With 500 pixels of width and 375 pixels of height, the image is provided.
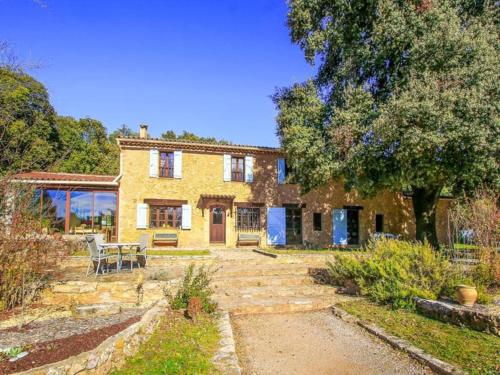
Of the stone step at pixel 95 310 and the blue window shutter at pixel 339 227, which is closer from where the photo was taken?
the stone step at pixel 95 310

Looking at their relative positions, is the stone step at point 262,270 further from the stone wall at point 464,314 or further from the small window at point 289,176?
the small window at point 289,176

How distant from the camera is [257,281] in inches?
351

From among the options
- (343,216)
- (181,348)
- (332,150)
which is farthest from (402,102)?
(181,348)

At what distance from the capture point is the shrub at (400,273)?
6758mm

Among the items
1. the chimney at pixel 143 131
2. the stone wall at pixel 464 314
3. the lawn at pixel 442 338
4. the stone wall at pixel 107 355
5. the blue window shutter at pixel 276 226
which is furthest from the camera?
the chimney at pixel 143 131

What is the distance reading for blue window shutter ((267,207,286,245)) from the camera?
17.5 metres

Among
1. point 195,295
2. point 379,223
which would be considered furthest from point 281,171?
point 195,295

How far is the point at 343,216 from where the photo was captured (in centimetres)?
1844

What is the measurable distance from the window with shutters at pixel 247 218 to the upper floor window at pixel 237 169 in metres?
1.60

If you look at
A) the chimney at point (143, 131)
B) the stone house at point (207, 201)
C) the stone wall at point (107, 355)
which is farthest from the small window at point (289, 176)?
the stone wall at point (107, 355)

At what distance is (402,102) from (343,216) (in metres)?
8.36

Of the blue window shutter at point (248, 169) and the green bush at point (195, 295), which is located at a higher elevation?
the blue window shutter at point (248, 169)

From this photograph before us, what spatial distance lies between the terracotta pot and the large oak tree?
6.12 metres

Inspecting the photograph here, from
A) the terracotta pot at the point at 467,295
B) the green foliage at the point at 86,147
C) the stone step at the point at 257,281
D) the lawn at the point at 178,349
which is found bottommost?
the lawn at the point at 178,349
